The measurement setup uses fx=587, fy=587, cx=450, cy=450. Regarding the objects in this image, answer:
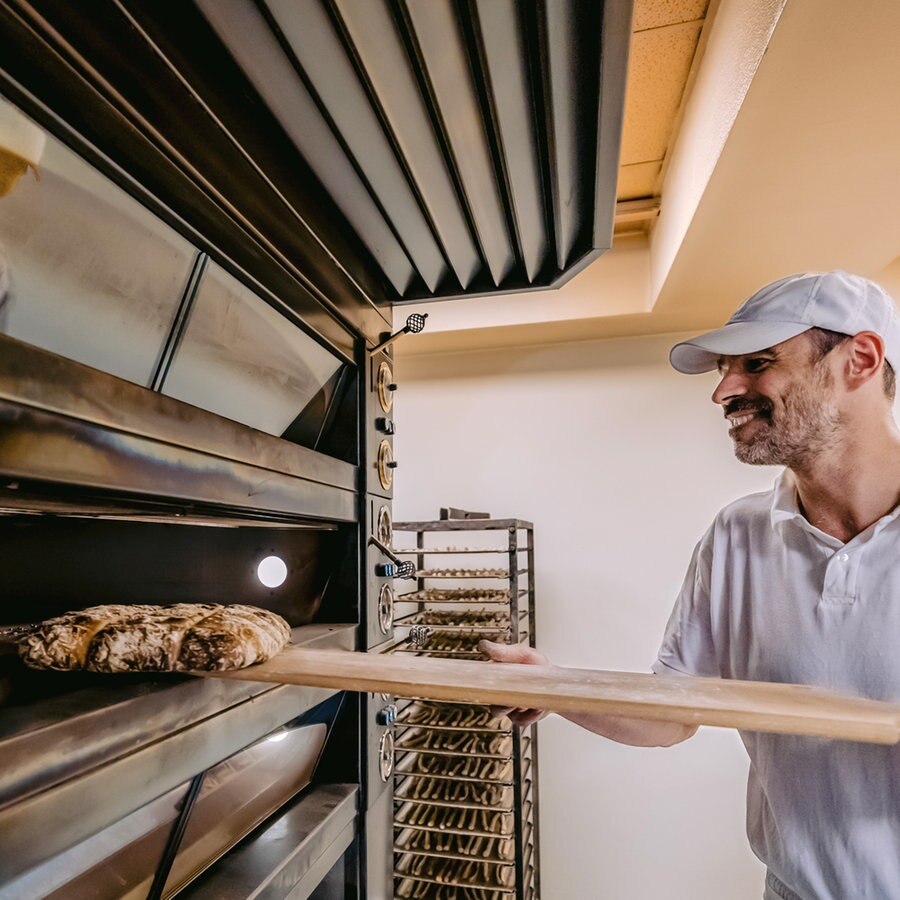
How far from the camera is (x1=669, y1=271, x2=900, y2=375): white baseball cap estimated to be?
1.20 meters

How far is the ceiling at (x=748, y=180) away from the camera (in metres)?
1.24

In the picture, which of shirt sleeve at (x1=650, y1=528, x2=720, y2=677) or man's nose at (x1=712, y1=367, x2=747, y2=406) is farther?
shirt sleeve at (x1=650, y1=528, x2=720, y2=677)

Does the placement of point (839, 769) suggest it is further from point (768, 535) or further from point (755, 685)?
point (755, 685)

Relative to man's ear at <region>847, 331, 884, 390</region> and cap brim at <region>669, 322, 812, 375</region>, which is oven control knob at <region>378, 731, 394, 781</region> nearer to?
cap brim at <region>669, 322, 812, 375</region>

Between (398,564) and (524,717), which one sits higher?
(398,564)

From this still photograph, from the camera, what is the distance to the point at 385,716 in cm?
150

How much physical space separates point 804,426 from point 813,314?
0.76ft

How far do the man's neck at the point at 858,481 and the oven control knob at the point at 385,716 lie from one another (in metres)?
1.12

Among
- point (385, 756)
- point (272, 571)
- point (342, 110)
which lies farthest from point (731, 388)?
point (385, 756)

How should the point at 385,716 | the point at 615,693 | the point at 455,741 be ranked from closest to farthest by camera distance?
the point at 615,693 → the point at 385,716 → the point at 455,741

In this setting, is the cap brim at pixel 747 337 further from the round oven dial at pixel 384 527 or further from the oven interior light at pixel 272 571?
the oven interior light at pixel 272 571

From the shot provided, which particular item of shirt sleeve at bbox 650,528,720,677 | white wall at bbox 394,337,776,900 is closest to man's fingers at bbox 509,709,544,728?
shirt sleeve at bbox 650,528,720,677

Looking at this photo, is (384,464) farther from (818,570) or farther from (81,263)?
(818,570)

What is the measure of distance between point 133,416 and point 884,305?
56.0 inches
